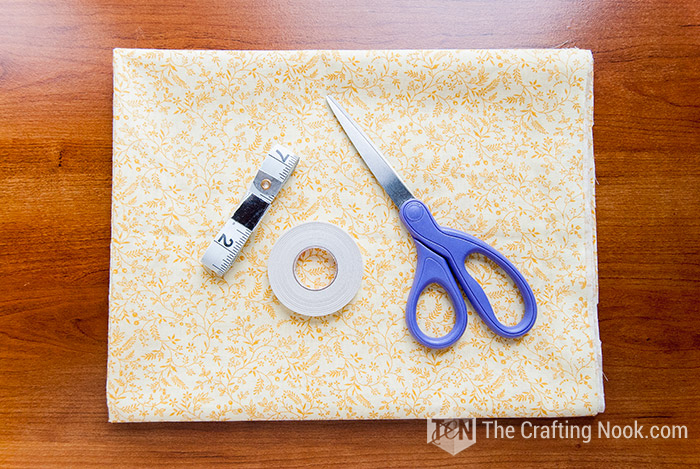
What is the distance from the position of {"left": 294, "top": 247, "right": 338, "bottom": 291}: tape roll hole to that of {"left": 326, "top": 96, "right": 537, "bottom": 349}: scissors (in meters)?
0.13

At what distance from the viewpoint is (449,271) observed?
28.4 inches

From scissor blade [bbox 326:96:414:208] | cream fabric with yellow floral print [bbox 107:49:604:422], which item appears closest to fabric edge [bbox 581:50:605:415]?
cream fabric with yellow floral print [bbox 107:49:604:422]

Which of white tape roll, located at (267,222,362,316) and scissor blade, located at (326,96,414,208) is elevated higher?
scissor blade, located at (326,96,414,208)

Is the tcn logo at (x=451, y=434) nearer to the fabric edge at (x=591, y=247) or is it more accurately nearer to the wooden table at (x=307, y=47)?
the wooden table at (x=307, y=47)

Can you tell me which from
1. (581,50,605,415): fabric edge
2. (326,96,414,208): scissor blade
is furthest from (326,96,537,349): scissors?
(581,50,605,415): fabric edge

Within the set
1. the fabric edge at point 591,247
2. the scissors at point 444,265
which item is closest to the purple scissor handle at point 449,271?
the scissors at point 444,265

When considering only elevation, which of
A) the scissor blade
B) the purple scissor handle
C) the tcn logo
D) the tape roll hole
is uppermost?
the scissor blade

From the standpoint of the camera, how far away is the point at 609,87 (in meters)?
0.79

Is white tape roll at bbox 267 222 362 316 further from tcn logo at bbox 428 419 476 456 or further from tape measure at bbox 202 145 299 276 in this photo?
tcn logo at bbox 428 419 476 456

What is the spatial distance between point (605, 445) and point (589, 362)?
16 cm

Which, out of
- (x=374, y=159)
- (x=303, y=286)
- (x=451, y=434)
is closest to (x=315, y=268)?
(x=303, y=286)

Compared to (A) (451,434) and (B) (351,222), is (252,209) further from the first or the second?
(A) (451,434)

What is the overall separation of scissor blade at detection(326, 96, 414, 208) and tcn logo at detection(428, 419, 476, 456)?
37cm

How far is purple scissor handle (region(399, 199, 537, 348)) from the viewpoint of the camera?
0.71 meters
